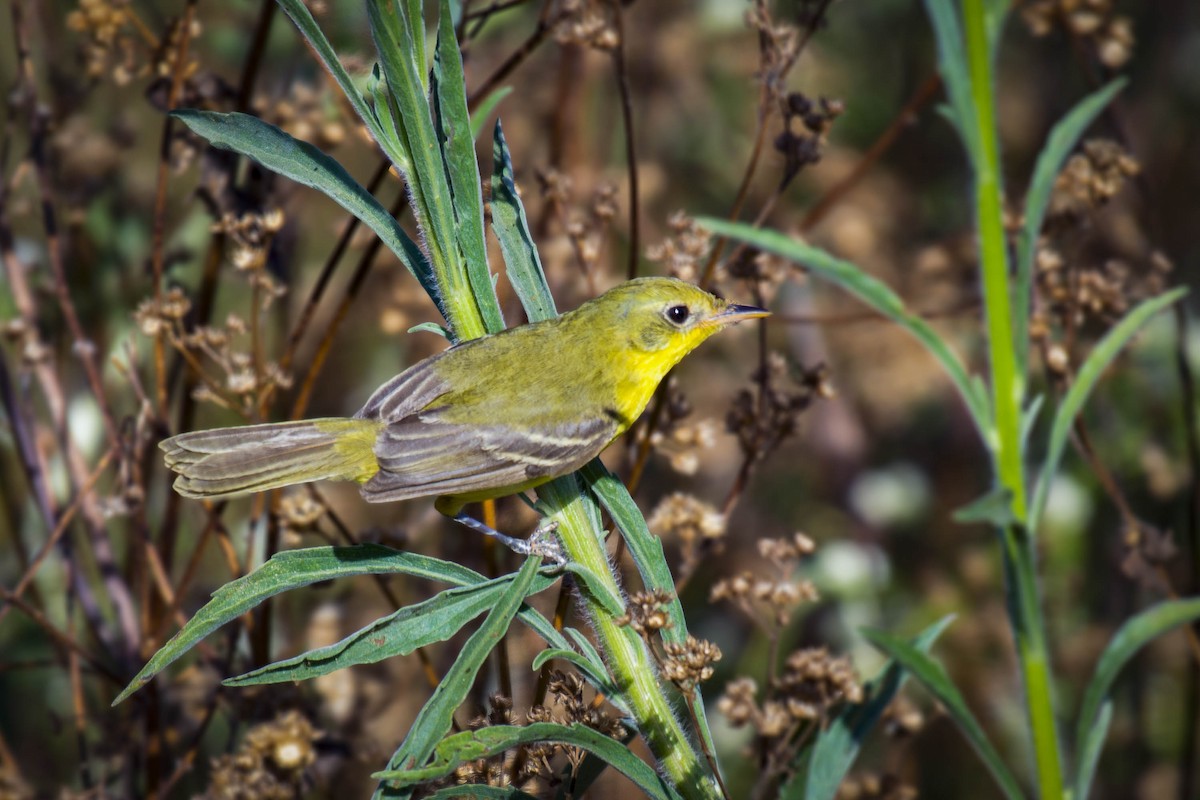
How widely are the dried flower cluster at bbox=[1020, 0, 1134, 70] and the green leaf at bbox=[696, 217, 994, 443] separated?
1.89 meters

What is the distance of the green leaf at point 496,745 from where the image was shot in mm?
1477

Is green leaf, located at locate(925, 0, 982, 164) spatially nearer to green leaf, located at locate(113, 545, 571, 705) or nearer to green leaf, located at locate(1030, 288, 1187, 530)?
green leaf, located at locate(1030, 288, 1187, 530)

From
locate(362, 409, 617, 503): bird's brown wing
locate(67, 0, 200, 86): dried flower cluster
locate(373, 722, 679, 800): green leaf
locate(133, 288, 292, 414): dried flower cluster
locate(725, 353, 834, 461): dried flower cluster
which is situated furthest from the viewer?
locate(67, 0, 200, 86): dried flower cluster

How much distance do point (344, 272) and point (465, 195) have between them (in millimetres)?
3319

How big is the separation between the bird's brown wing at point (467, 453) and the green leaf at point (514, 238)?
1.19 ft

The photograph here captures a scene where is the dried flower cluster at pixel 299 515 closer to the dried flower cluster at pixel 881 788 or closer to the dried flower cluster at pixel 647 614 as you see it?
the dried flower cluster at pixel 647 614

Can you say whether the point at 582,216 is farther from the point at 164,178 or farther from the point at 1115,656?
the point at 1115,656

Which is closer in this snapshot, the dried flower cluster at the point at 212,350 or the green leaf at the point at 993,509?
the green leaf at the point at 993,509

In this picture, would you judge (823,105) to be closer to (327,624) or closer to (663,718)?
(663,718)

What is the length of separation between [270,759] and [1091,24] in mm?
2916

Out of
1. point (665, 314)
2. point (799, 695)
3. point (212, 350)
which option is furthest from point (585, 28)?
point (799, 695)

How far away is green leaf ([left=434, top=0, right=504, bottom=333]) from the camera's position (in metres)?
1.79

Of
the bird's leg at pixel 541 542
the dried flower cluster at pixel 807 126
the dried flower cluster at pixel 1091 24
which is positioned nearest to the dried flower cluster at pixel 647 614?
the bird's leg at pixel 541 542

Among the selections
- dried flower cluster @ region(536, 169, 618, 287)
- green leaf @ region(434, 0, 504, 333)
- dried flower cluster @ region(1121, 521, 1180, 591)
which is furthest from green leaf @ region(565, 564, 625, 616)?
dried flower cluster @ region(1121, 521, 1180, 591)
